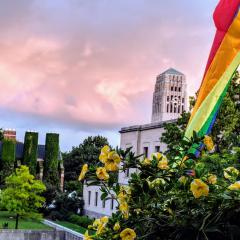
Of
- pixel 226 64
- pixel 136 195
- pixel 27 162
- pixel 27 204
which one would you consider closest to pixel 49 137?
pixel 27 162

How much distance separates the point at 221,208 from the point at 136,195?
55 cm

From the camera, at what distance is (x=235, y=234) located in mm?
2859

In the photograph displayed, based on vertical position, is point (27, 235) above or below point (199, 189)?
below

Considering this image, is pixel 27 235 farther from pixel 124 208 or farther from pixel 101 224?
pixel 124 208

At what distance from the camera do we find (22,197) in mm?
37406

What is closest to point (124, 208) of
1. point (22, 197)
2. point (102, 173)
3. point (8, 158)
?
A: point (102, 173)

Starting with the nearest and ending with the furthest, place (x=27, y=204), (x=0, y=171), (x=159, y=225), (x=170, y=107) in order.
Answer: (x=159, y=225) → (x=27, y=204) → (x=0, y=171) → (x=170, y=107)

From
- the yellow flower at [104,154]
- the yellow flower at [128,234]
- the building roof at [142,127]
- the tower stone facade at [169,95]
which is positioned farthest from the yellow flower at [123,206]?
the tower stone facade at [169,95]

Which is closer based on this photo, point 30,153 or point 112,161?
point 112,161

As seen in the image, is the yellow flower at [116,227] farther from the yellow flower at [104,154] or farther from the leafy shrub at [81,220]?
the leafy shrub at [81,220]

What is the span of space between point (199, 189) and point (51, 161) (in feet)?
202

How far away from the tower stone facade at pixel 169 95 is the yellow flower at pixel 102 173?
122259 mm

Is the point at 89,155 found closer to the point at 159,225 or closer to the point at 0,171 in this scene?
the point at 0,171

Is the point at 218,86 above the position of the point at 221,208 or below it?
above
